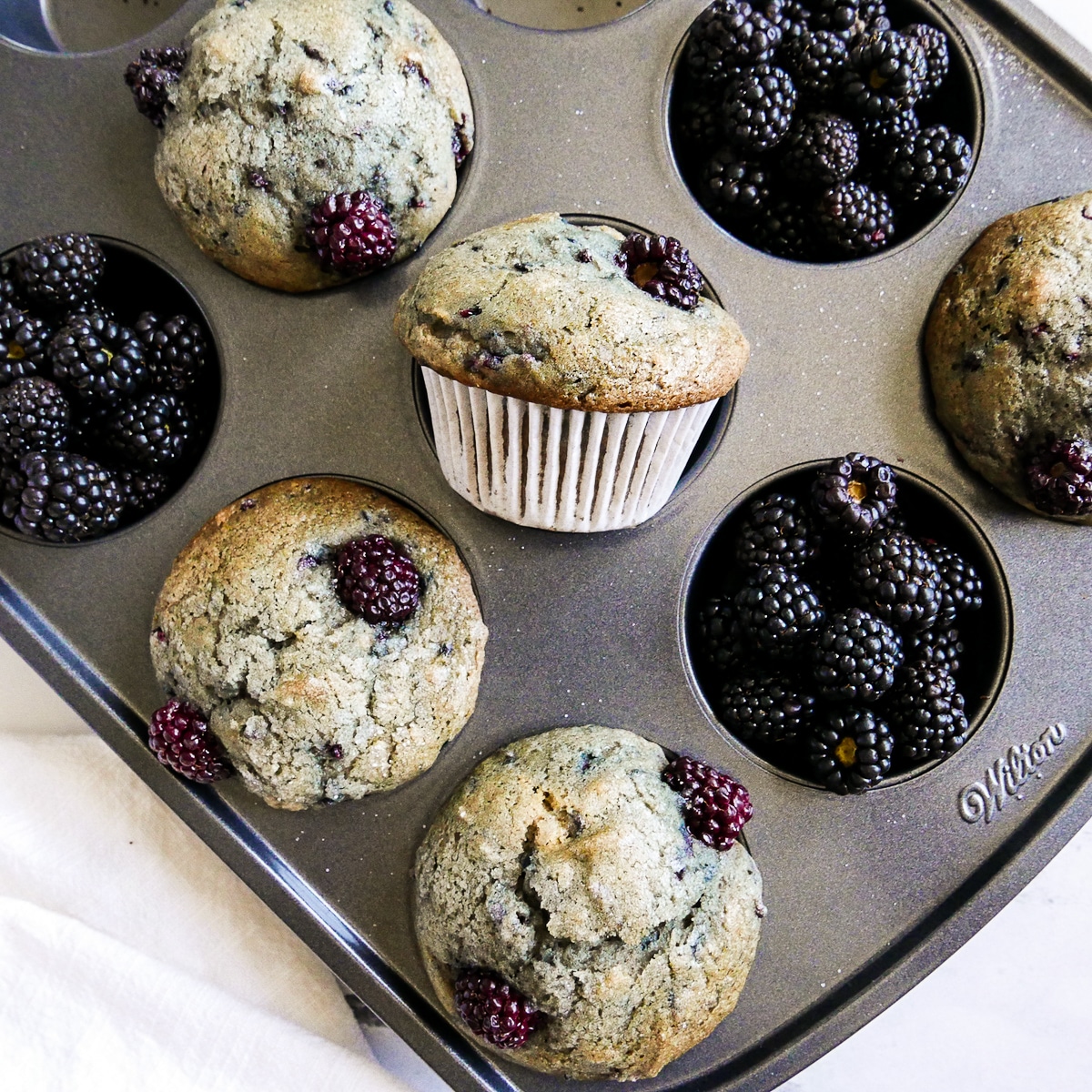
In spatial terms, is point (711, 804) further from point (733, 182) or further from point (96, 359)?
Answer: point (96, 359)

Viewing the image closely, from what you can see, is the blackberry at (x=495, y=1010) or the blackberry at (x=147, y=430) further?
the blackberry at (x=147, y=430)

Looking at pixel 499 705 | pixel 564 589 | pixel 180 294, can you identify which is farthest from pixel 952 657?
pixel 180 294

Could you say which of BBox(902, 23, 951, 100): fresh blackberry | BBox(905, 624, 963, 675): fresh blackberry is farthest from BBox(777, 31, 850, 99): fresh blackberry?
BBox(905, 624, 963, 675): fresh blackberry

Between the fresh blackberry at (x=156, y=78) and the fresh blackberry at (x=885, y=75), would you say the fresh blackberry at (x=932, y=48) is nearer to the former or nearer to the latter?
the fresh blackberry at (x=885, y=75)

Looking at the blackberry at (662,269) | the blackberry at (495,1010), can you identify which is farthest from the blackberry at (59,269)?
the blackberry at (495,1010)

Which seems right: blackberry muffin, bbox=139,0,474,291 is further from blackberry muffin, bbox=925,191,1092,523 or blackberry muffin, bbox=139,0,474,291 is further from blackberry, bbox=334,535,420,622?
blackberry muffin, bbox=925,191,1092,523

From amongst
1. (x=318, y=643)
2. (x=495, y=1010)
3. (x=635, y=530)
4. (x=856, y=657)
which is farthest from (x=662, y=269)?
(x=495, y=1010)
